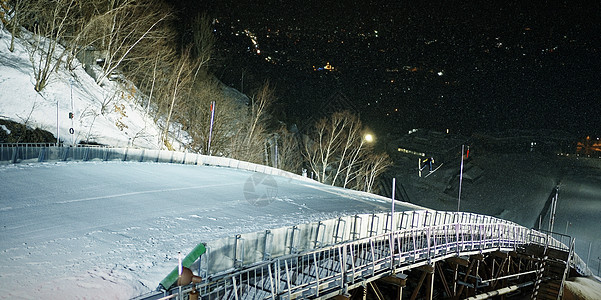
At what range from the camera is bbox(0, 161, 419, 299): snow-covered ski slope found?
7254 mm

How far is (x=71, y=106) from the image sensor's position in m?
25.4

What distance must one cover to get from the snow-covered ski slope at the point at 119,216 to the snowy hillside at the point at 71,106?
22.7 feet

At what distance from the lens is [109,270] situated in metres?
7.57

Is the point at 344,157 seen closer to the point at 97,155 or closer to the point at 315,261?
the point at 97,155

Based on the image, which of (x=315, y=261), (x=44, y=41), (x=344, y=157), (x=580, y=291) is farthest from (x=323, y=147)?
(x=315, y=261)

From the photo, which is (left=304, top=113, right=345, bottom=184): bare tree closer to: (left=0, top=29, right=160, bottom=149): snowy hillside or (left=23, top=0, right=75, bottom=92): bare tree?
(left=0, top=29, right=160, bottom=149): snowy hillside

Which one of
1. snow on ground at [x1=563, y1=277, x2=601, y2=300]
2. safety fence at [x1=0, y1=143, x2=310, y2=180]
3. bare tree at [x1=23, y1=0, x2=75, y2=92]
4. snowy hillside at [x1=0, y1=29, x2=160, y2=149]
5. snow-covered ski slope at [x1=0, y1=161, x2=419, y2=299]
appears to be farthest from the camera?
bare tree at [x1=23, y1=0, x2=75, y2=92]

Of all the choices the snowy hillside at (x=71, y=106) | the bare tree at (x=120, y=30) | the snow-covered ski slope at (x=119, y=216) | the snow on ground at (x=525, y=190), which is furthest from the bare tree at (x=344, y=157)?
the snow-covered ski slope at (x=119, y=216)

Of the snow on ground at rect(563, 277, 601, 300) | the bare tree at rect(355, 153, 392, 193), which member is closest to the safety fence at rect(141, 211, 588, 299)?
the snow on ground at rect(563, 277, 601, 300)

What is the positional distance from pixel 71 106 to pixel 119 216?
17.5 metres

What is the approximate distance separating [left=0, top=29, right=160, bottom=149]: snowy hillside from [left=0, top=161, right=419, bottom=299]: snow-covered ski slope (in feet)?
22.7

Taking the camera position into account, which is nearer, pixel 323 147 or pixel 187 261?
pixel 187 261

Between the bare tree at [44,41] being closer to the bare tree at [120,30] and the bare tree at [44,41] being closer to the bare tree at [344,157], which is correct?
the bare tree at [120,30]

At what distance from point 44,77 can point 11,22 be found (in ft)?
25.4
